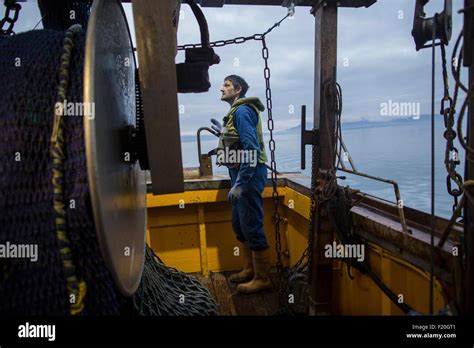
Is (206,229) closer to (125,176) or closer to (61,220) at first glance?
(125,176)

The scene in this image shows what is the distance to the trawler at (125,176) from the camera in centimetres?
74

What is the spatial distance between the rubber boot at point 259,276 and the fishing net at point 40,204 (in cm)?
226

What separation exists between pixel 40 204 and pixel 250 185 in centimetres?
224

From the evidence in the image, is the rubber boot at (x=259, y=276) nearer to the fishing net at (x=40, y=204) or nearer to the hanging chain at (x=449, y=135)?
the hanging chain at (x=449, y=135)

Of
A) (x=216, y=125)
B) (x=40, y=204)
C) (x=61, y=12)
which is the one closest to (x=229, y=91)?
(x=216, y=125)

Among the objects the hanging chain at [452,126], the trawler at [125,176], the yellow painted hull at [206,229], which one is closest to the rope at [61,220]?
the trawler at [125,176]

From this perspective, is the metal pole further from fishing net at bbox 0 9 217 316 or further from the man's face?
fishing net at bbox 0 9 217 316

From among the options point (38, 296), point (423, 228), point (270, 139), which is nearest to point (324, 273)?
point (423, 228)

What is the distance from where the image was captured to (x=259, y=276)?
3010 mm

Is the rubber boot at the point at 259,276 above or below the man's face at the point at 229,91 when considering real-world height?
below

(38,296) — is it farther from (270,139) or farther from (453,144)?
(270,139)

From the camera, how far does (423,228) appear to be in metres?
1.59

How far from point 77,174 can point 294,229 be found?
2796mm

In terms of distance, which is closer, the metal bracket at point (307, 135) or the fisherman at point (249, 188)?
the metal bracket at point (307, 135)
